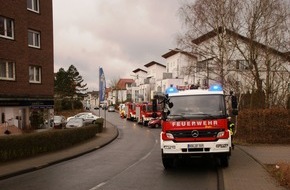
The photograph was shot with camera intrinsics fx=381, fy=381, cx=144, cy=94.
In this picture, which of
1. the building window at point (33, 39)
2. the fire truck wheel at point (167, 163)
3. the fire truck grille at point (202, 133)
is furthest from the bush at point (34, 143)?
the building window at point (33, 39)

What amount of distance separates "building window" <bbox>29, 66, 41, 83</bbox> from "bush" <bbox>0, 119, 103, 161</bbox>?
9.72 metres

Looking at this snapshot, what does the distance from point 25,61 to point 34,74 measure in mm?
2333

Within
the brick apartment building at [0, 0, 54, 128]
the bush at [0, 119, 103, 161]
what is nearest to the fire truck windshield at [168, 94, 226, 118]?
the bush at [0, 119, 103, 161]

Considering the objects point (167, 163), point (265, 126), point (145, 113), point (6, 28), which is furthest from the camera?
point (145, 113)

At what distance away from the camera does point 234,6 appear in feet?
85.6

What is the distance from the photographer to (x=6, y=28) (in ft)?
87.8

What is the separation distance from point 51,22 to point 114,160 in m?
20.3

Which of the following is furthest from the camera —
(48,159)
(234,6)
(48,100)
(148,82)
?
(148,82)

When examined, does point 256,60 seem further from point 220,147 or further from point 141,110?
point 141,110

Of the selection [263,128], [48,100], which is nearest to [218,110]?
[263,128]

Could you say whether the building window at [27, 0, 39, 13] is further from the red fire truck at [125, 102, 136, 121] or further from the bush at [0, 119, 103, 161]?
the red fire truck at [125, 102, 136, 121]

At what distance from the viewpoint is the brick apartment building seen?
2647 centimetres

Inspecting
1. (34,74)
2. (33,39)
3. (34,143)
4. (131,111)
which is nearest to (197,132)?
(34,143)

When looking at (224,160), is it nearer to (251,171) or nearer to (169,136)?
(251,171)
